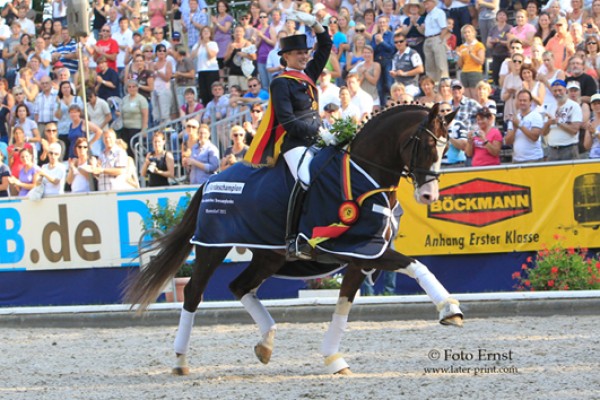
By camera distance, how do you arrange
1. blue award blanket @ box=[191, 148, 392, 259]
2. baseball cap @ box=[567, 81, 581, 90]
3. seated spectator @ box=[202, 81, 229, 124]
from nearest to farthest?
blue award blanket @ box=[191, 148, 392, 259] < baseball cap @ box=[567, 81, 581, 90] < seated spectator @ box=[202, 81, 229, 124]

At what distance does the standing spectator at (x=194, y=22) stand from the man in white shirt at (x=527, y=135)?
8392 mm

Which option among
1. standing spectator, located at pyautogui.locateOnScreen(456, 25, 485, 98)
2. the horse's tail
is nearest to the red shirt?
standing spectator, located at pyautogui.locateOnScreen(456, 25, 485, 98)

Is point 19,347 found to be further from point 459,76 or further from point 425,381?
point 459,76

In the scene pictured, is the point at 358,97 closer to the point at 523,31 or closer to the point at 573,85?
the point at 523,31

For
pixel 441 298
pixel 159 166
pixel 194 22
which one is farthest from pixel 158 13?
pixel 441 298

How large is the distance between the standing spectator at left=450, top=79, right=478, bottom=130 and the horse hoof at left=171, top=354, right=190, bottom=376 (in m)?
6.88

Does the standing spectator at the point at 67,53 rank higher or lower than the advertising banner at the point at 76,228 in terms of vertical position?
higher

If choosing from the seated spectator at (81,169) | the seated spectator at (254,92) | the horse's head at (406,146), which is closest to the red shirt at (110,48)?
the seated spectator at (254,92)

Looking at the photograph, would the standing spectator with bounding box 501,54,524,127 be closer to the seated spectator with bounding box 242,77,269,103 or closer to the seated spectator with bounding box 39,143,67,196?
the seated spectator with bounding box 242,77,269,103

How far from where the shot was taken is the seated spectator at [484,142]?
13.4 metres

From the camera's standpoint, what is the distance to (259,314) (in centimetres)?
852

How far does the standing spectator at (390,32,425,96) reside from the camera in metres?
16.4

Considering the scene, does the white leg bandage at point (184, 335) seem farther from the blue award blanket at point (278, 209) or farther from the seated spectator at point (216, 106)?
the seated spectator at point (216, 106)

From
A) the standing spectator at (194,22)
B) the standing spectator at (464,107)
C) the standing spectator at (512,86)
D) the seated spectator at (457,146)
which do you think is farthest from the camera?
the standing spectator at (194,22)
